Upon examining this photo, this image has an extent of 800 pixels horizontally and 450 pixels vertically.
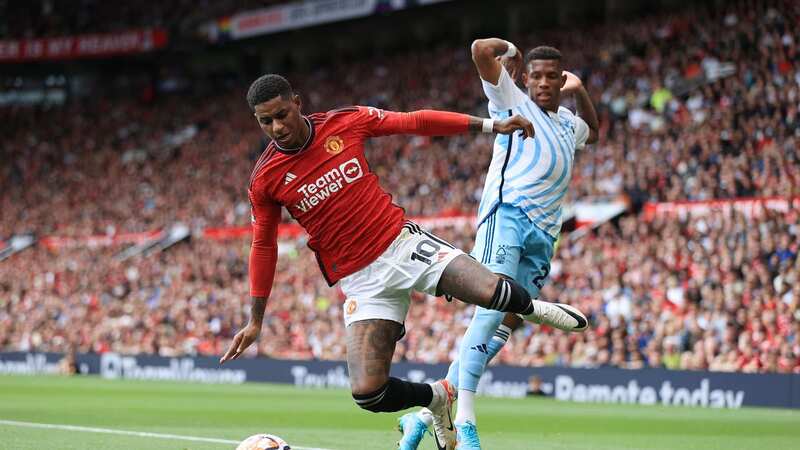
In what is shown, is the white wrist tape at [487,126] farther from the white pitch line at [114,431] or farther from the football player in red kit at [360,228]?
the white pitch line at [114,431]

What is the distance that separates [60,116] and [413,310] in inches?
1116

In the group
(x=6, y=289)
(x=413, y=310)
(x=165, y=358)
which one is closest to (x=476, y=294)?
(x=413, y=310)

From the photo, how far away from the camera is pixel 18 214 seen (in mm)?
42031

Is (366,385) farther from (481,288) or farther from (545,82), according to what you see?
(545,82)

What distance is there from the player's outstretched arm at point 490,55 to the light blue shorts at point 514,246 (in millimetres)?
984

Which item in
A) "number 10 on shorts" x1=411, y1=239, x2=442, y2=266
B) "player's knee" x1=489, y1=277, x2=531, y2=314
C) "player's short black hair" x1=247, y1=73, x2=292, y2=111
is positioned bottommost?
"player's knee" x1=489, y1=277, x2=531, y2=314

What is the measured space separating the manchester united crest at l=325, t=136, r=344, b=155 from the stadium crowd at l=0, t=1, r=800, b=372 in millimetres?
11783

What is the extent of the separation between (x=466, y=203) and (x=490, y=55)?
19.5 metres

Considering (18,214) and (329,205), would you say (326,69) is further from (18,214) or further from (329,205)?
(329,205)

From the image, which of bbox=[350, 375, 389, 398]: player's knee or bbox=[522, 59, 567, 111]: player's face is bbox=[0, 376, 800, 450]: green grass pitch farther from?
bbox=[522, 59, 567, 111]: player's face

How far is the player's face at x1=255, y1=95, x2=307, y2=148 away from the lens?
7.38 metres

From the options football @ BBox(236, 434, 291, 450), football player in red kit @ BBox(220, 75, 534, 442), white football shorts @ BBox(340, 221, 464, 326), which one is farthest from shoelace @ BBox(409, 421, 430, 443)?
football @ BBox(236, 434, 291, 450)

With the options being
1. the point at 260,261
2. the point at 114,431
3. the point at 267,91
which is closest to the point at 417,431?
the point at 260,261

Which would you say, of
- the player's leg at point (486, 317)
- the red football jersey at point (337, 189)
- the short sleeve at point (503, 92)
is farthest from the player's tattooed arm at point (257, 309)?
the short sleeve at point (503, 92)
